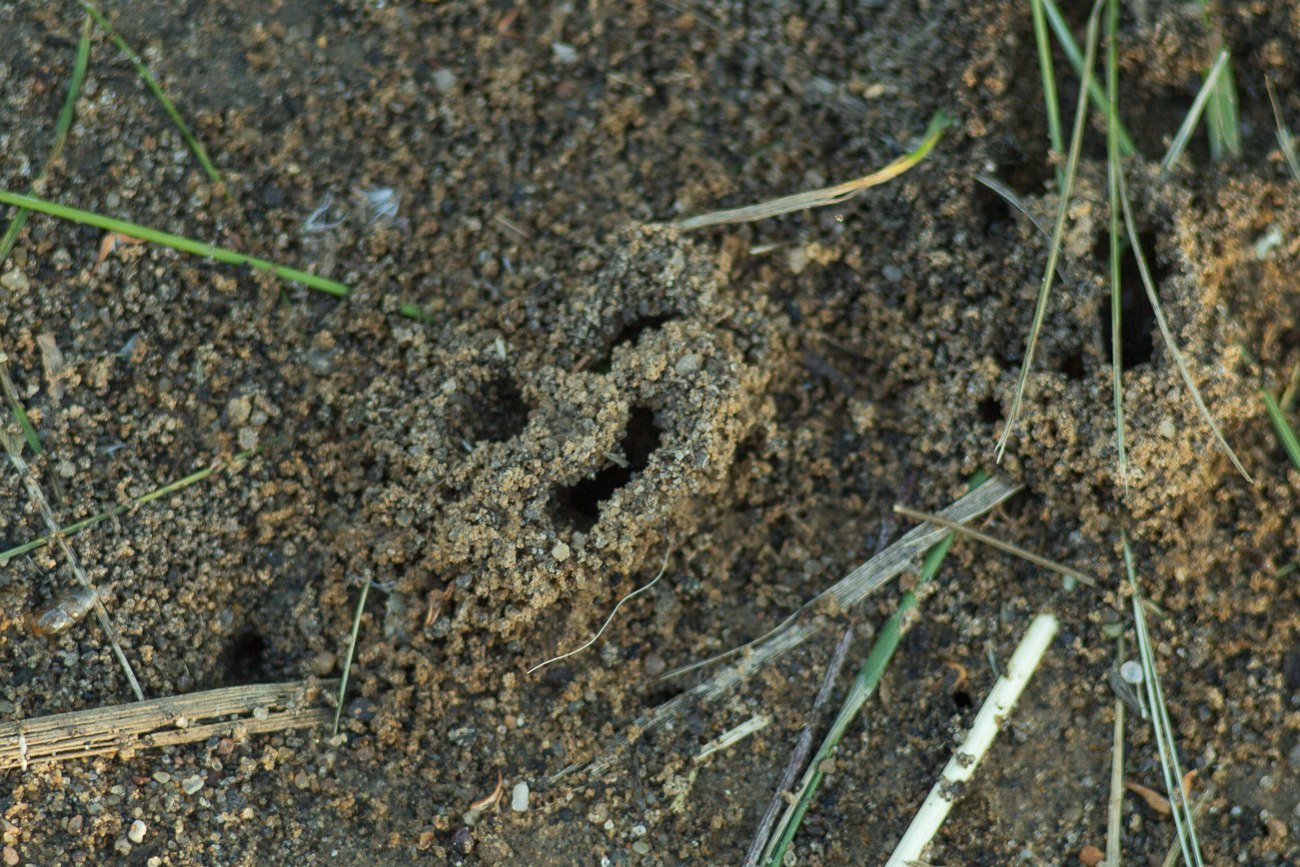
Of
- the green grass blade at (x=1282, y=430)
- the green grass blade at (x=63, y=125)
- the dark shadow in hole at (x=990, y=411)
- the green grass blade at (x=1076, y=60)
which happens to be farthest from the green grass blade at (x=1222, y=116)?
the green grass blade at (x=63, y=125)

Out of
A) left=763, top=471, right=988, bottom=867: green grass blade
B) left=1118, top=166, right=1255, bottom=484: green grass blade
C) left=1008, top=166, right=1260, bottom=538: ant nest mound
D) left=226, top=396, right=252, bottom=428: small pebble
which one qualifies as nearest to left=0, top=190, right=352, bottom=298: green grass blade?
left=226, top=396, right=252, bottom=428: small pebble

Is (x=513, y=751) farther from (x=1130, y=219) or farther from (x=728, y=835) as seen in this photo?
(x=1130, y=219)

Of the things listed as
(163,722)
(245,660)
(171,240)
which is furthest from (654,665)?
(171,240)

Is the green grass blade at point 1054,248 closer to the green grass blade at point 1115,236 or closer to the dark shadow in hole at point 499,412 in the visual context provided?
the green grass blade at point 1115,236

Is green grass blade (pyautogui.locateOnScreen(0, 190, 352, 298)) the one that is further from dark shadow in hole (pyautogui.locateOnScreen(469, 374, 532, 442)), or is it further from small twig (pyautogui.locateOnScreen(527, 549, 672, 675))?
small twig (pyautogui.locateOnScreen(527, 549, 672, 675))

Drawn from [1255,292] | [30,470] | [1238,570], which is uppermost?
[1255,292]

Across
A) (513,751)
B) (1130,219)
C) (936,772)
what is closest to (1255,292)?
(1130,219)

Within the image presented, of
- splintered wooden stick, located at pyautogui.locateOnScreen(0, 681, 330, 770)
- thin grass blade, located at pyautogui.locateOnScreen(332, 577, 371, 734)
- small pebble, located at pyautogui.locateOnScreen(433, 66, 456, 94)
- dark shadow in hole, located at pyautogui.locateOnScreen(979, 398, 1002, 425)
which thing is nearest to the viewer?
splintered wooden stick, located at pyautogui.locateOnScreen(0, 681, 330, 770)
